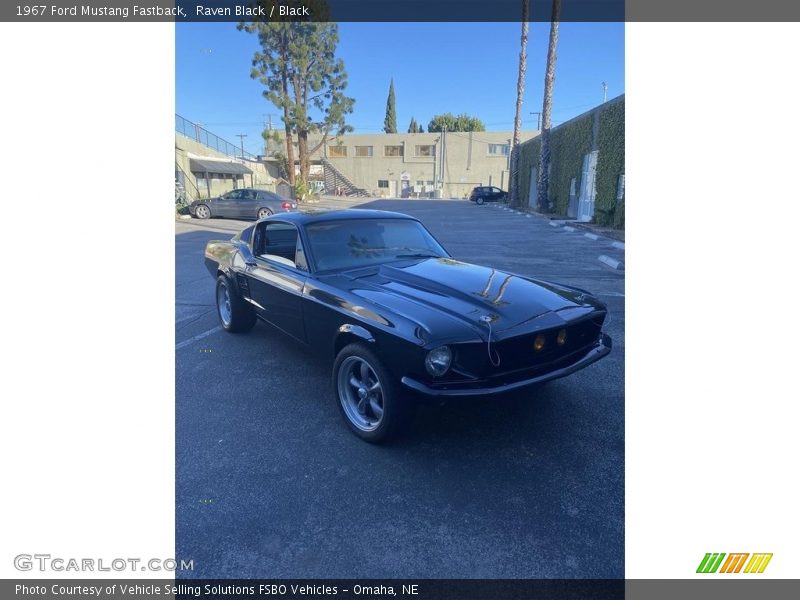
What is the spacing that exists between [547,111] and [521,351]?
21.8 m

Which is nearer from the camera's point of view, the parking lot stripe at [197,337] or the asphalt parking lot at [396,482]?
the asphalt parking lot at [396,482]

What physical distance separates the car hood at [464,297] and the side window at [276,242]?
769mm

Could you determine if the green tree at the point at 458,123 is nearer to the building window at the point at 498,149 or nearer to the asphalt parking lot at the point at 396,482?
the building window at the point at 498,149

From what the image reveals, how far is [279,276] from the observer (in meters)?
3.98

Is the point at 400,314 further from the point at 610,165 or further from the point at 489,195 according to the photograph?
the point at 489,195

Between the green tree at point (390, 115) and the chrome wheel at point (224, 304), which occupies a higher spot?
the green tree at point (390, 115)

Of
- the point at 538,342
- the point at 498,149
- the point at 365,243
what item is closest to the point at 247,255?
the point at 365,243

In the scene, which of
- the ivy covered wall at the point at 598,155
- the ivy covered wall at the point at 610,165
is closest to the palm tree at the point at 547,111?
the ivy covered wall at the point at 598,155

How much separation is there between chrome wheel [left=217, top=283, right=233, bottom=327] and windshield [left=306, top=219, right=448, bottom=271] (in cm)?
184

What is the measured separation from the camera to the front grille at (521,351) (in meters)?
2.59

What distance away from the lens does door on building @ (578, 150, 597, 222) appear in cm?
1772

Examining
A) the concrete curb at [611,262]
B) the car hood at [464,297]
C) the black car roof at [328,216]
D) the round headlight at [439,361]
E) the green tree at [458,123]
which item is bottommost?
the round headlight at [439,361]

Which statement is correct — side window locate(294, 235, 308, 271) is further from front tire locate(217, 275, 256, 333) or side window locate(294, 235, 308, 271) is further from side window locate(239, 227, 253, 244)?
side window locate(239, 227, 253, 244)
